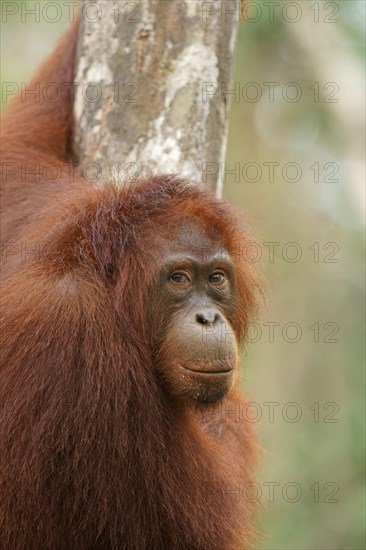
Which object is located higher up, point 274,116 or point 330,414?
point 274,116

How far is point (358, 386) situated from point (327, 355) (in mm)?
Result: 770

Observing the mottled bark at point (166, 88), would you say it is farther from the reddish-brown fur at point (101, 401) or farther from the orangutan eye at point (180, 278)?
the orangutan eye at point (180, 278)

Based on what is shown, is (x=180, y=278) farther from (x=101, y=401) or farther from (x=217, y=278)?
(x=101, y=401)

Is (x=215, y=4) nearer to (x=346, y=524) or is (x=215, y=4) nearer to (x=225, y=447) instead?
(x=225, y=447)

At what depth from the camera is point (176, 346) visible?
12.9 ft

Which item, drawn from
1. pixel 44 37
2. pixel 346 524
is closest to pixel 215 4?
pixel 346 524

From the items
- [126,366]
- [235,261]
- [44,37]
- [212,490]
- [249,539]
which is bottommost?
[249,539]

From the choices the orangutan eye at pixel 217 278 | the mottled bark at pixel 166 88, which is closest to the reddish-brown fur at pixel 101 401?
the orangutan eye at pixel 217 278

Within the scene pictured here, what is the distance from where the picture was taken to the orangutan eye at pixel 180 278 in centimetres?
404

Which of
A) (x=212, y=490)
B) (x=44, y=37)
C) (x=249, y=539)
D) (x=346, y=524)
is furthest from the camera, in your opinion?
(x=44, y=37)

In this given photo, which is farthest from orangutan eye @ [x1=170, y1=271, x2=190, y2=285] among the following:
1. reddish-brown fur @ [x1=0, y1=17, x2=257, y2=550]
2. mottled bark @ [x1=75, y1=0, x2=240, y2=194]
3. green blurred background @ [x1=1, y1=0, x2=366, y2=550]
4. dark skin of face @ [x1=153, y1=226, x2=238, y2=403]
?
green blurred background @ [x1=1, y1=0, x2=366, y2=550]

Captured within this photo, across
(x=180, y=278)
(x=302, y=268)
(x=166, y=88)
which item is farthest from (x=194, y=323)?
(x=302, y=268)

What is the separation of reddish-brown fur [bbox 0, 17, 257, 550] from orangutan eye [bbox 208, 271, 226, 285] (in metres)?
0.20

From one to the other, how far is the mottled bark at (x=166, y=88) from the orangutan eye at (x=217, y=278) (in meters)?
0.85
